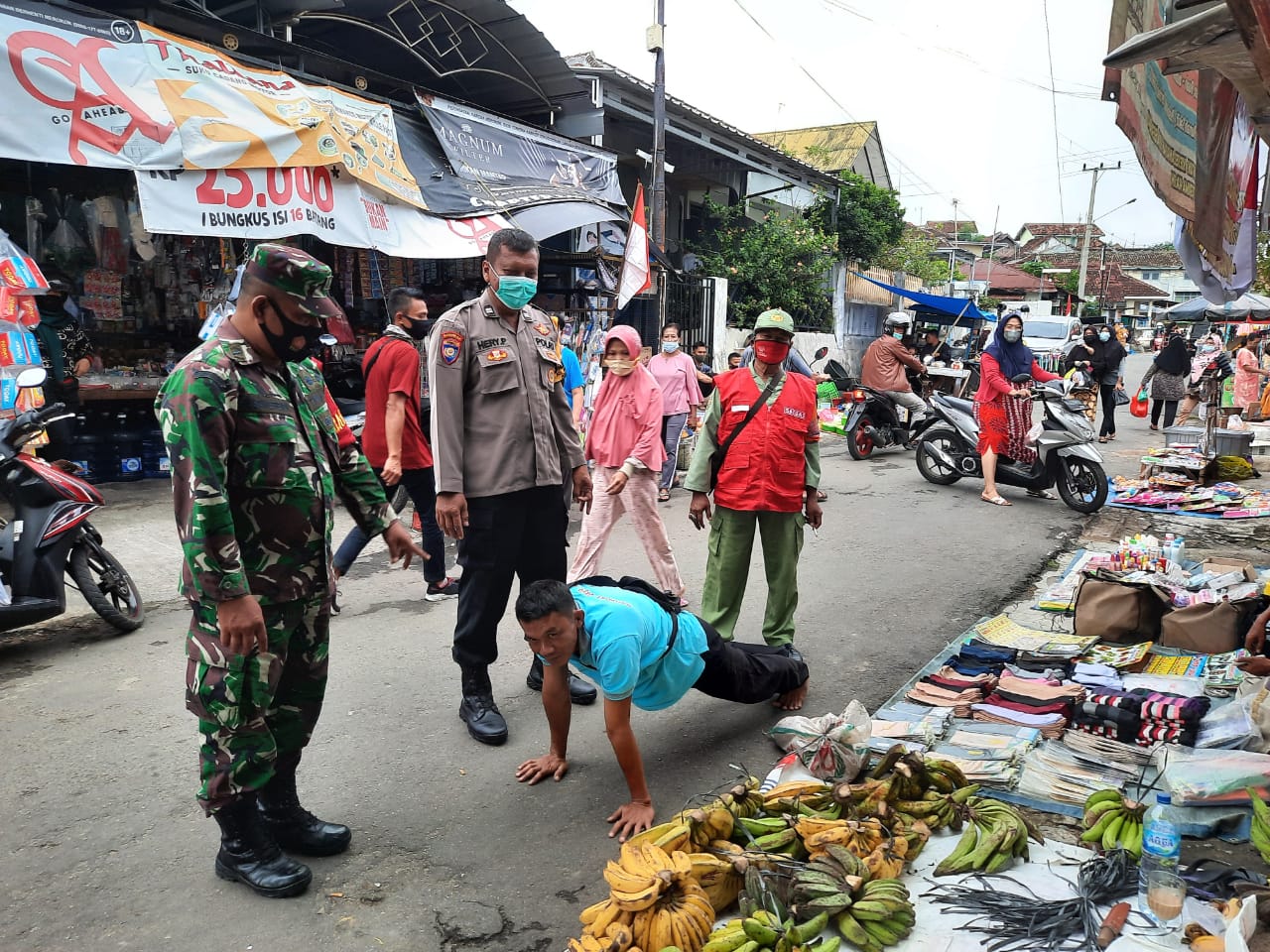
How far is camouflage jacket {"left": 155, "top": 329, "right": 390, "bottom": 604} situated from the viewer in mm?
2252

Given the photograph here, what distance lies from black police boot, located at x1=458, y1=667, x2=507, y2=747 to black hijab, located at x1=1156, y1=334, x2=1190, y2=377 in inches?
512

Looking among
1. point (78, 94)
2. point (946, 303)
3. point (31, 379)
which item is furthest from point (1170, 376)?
point (31, 379)

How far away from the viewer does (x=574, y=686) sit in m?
4.00

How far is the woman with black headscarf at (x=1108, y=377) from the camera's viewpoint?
13.4 metres

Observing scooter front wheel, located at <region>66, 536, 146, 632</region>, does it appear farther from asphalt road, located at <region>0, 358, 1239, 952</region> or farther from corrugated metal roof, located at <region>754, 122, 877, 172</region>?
corrugated metal roof, located at <region>754, 122, 877, 172</region>

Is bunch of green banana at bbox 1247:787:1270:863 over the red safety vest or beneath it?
beneath

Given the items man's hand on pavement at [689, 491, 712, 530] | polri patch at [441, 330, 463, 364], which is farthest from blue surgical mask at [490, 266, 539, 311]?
man's hand on pavement at [689, 491, 712, 530]

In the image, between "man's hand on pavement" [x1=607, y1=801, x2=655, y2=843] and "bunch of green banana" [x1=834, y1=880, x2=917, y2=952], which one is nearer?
"bunch of green banana" [x1=834, y1=880, x2=917, y2=952]

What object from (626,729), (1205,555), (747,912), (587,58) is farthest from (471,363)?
(587,58)

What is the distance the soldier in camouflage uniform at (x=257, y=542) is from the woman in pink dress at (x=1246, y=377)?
15.2 m

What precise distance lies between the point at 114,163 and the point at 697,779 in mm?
5813

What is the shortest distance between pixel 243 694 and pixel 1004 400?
7870 millimetres

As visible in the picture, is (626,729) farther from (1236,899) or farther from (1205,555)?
(1205,555)

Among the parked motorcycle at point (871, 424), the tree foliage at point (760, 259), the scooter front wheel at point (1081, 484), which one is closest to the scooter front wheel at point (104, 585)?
the scooter front wheel at point (1081, 484)
